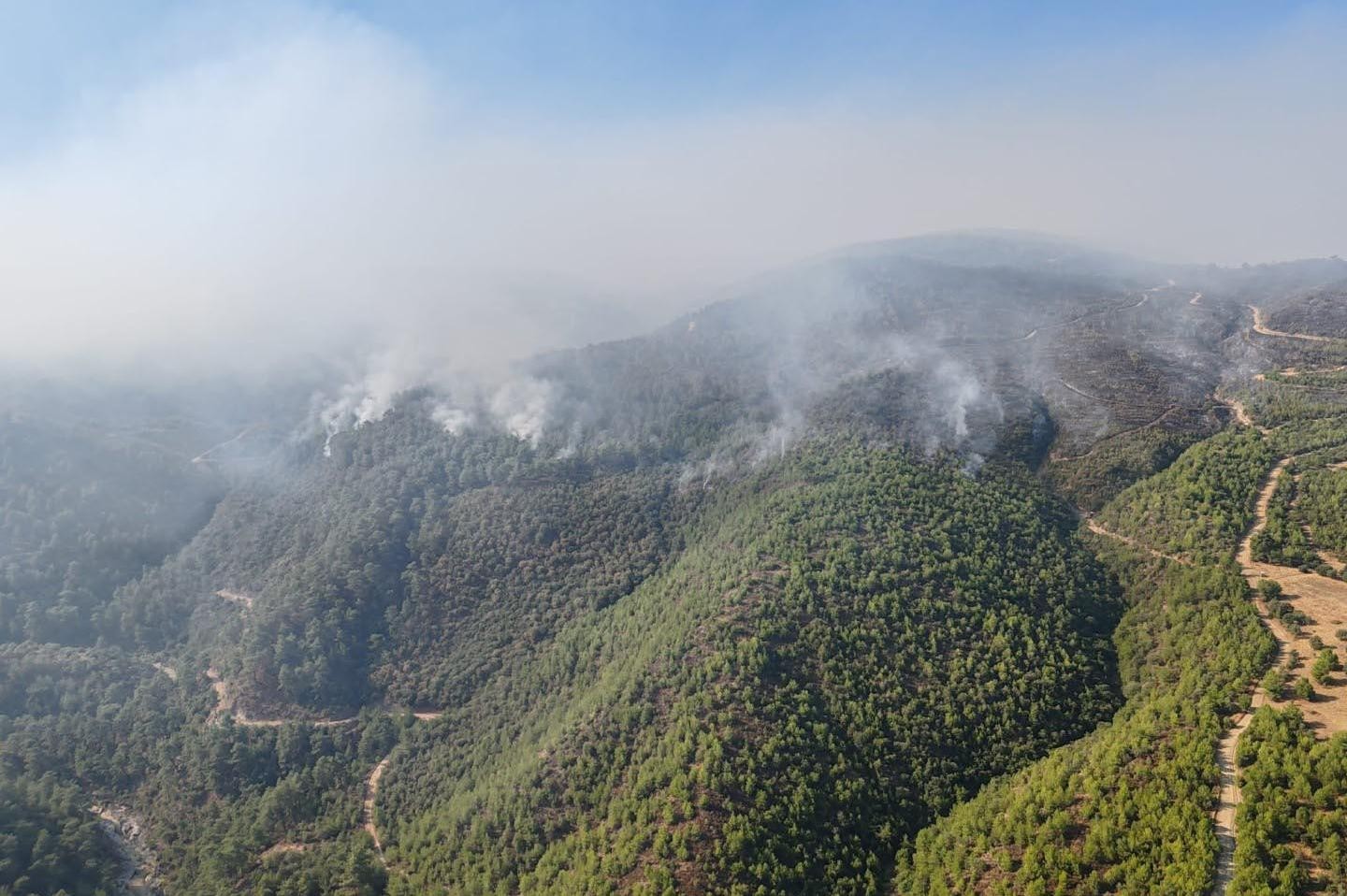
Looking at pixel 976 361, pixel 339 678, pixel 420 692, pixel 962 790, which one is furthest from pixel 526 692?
pixel 976 361

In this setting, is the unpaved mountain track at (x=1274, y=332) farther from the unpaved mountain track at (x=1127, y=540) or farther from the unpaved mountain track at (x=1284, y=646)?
the unpaved mountain track at (x=1127, y=540)

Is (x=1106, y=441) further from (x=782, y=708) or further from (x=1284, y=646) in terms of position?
(x=782, y=708)

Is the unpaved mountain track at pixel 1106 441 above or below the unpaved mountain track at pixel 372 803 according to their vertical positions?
above

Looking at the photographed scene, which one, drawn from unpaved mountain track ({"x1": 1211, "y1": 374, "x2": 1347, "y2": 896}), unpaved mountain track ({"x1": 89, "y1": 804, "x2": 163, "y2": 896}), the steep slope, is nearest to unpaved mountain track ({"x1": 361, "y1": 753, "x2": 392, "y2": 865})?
the steep slope

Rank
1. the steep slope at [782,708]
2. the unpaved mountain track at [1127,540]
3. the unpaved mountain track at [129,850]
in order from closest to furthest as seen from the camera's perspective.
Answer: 1. the steep slope at [782,708]
2. the unpaved mountain track at [1127,540]
3. the unpaved mountain track at [129,850]

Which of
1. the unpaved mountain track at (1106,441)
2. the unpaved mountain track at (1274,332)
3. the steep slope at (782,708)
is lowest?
the steep slope at (782,708)

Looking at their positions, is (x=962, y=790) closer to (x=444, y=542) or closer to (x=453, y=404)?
(x=444, y=542)

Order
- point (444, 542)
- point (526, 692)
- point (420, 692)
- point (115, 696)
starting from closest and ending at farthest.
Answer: point (526, 692) < point (420, 692) < point (115, 696) < point (444, 542)

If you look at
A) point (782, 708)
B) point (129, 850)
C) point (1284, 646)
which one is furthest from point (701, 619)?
point (129, 850)

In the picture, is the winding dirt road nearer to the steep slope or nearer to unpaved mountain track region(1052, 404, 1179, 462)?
the steep slope

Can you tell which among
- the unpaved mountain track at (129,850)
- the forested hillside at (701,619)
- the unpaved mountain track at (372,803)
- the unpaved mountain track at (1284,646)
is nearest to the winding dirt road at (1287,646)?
the unpaved mountain track at (1284,646)

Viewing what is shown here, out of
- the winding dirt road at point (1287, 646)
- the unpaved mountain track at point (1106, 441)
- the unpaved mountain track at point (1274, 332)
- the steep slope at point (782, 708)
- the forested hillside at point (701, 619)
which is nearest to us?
the winding dirt road at point (1287, 646)
